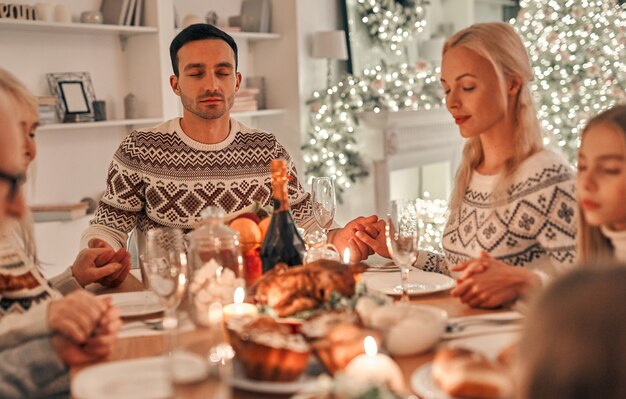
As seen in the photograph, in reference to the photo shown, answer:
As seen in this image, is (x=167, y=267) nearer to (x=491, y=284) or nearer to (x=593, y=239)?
(x=491, y=284)

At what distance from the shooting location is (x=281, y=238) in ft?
5.43

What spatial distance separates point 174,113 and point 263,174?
183 centimetres

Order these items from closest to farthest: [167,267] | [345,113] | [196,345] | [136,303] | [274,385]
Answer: [196,345] → [274,385] → [167,267] → [136,303] → [345,113]

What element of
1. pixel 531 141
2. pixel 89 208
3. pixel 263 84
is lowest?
pixel 89 208

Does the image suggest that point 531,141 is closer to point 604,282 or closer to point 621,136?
point 621,136

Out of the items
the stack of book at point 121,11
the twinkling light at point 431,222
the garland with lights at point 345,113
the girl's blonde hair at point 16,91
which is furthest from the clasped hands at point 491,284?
the twinkling light at point 431,222

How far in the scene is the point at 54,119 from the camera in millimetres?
3762

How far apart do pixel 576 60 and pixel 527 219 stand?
4.81m

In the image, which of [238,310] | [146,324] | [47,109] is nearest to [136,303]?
[146,324]

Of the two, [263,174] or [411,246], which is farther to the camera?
[263,174]

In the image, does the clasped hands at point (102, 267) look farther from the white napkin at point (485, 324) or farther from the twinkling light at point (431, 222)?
the twinkling light at point (431, 222)

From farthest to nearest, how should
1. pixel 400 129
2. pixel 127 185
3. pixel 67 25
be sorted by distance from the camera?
pixel 400 129
pixel 67 25
pixel 127 185

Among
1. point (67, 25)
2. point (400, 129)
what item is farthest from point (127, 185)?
point (400, 129)

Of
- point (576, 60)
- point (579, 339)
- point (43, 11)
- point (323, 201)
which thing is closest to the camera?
point (579, 339)
